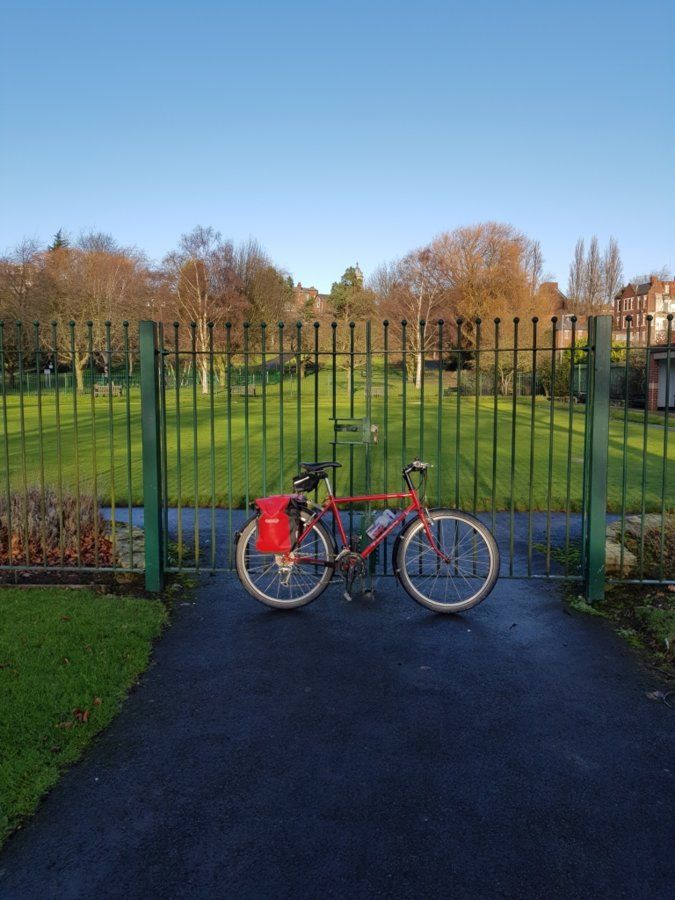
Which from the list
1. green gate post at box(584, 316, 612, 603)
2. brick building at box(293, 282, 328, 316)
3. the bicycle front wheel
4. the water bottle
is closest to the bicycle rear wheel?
the water bottle

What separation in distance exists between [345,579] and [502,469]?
7.91 meters

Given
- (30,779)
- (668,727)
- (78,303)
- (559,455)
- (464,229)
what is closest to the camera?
(30,779)

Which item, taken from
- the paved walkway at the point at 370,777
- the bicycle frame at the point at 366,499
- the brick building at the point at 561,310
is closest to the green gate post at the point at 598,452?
the paved walkway at the point at 370,777

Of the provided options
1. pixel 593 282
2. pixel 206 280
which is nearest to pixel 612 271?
pixel 593 282

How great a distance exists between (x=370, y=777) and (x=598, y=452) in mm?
3449

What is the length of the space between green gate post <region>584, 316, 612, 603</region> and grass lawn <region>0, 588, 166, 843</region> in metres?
3.49

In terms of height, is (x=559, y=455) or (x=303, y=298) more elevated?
(x=303, y=298)

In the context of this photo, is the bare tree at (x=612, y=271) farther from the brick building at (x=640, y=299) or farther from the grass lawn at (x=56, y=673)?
the grass lawn at (x=56, y=673)

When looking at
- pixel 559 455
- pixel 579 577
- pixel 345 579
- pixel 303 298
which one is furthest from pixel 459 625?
Answer: pixel 303 298

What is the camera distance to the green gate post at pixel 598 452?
5598 mm

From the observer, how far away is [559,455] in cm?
1495

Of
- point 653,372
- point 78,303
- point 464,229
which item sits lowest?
point 653,372

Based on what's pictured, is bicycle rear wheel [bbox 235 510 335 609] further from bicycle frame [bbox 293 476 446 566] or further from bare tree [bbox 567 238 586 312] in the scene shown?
bare tree [bbox 567 238 586 312]

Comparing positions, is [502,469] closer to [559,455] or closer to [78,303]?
[559,455]
